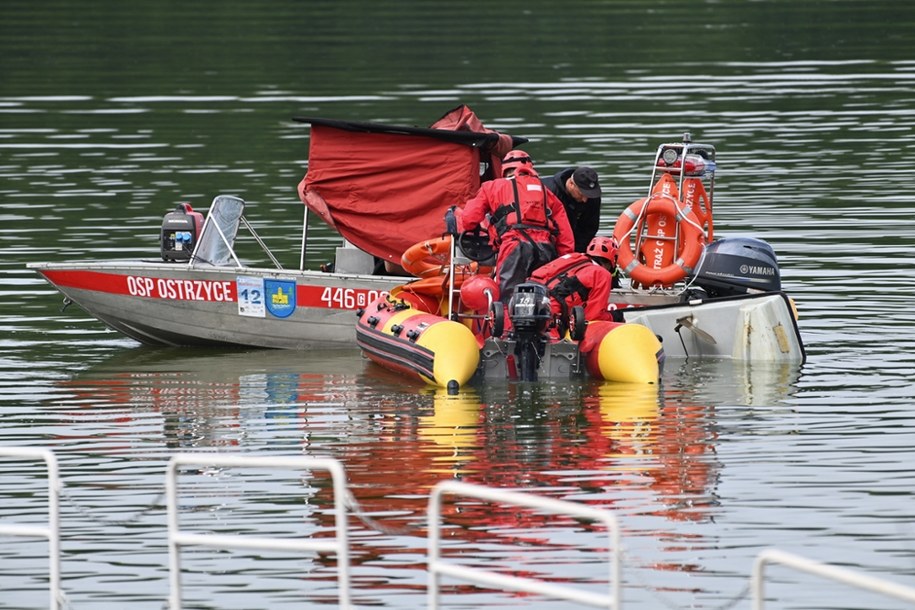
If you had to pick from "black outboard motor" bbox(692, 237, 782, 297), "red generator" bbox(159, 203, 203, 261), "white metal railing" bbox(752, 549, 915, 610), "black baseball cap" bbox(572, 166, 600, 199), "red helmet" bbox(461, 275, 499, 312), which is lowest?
"white metal railing" bbox(752, 549, 915, 610)

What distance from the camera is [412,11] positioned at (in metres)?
53.5

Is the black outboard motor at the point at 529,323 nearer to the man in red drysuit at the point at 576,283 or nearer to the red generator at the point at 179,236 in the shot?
the man in red drysuit at the point at 576,283

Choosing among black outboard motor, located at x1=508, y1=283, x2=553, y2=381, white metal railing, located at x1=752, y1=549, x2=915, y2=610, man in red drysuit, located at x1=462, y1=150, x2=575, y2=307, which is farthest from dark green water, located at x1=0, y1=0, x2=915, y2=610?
white metal railing, located at x1=752, y1=549, x2=915, y2=610

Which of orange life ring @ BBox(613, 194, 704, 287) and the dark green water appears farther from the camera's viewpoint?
orange life ring @ BBox(613, 194, 704, 287)

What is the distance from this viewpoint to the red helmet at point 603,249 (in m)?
15.8

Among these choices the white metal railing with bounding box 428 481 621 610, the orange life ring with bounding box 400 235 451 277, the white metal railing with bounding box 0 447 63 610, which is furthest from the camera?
the orange life ring with bounding box 400 235 451 277

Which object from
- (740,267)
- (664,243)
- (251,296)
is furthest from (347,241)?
(740,267)

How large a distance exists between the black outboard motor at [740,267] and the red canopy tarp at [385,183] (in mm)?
2417

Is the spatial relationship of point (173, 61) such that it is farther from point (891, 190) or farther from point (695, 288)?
point (695, 288)

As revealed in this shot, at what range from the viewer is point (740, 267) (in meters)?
16.4

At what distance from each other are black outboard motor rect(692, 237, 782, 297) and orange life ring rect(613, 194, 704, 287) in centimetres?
27

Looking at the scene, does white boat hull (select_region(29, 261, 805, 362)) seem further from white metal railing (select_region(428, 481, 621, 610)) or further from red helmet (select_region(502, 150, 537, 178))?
white metal railing (select_region(428, 481, 621, 610))

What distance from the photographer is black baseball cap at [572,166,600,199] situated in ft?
54.1

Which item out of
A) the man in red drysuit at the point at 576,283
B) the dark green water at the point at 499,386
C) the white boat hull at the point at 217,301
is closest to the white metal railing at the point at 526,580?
the dark green water at the point at 499,386
